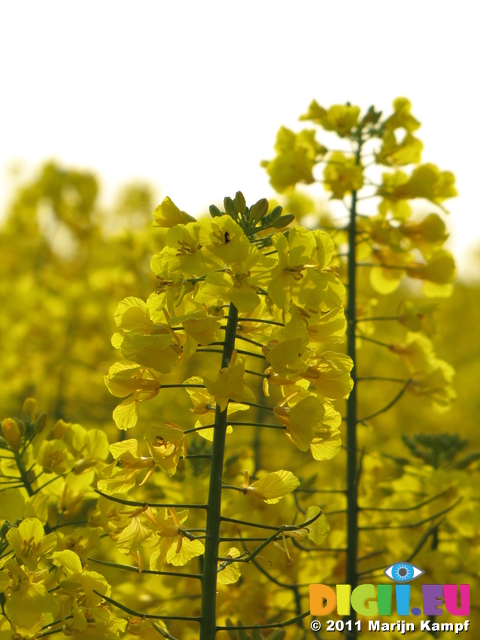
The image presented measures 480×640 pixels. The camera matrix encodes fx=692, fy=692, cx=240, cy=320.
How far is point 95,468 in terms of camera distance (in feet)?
5.79

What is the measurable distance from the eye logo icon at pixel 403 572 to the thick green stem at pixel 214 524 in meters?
0.93

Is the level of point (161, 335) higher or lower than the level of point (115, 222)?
lower

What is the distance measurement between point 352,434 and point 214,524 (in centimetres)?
97

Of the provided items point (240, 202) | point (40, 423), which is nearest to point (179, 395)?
point (40, 423)

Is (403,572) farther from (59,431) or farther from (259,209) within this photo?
(259,209)

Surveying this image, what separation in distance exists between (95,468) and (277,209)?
0.80m

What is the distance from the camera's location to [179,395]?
512 centimetres

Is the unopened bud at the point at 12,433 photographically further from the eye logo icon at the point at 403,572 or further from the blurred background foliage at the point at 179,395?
the eye logo icon at the point at 403,572

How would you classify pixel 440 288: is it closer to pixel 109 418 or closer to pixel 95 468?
pixel 95 468

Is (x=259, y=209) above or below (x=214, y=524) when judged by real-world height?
above

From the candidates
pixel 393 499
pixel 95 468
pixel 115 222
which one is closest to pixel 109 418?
pixel 393 499

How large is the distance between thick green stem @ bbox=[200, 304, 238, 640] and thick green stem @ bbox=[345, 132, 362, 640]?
2.35ft

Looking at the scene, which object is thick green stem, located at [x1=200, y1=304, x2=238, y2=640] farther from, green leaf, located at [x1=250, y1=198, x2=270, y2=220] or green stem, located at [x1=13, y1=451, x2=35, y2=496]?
green stem, located at [x1=13, y1=451, x2=35, y2=496]

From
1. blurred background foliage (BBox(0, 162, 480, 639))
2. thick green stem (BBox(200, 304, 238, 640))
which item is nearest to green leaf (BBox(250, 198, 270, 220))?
thick green stem (BBox(200, 304, 238, 640))
